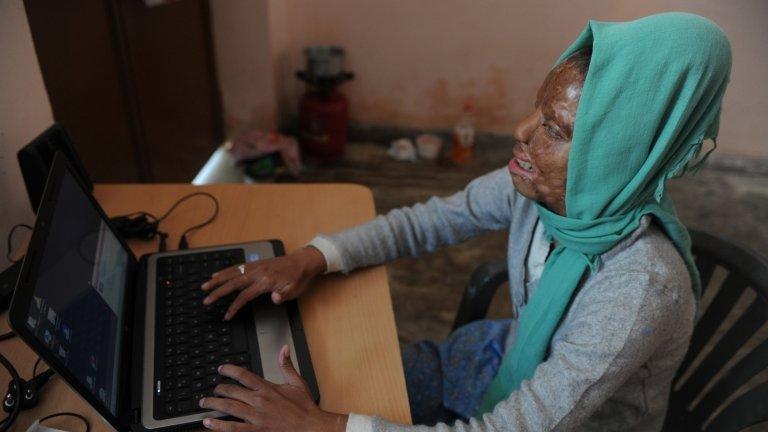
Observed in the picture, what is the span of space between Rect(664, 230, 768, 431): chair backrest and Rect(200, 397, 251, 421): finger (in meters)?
0.78

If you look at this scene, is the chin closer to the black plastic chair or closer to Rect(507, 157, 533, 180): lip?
Rect(507, 157, 533, 180): lip

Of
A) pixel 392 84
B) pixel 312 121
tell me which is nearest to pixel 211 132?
pixel 312 121

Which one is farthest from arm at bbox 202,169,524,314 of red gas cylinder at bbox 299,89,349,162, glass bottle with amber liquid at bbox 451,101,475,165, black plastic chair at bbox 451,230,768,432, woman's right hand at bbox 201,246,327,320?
glass bottle with amber liquid at bbox 451,101,475,165

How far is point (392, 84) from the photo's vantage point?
127 inches

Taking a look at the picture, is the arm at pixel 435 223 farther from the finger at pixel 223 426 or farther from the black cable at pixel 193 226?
the finger at pixel 223 426

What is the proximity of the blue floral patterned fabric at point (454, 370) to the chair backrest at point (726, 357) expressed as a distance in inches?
14.2

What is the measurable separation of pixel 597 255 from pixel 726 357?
379mm

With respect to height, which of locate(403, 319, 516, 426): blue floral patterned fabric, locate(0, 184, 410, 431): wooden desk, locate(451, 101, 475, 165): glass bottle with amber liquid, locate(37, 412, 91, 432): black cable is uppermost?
locate(0, 184, 410, 431): wooden desk

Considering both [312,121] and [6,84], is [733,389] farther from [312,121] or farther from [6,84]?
[312,121]

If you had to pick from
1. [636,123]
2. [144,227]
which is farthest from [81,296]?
[636,123]

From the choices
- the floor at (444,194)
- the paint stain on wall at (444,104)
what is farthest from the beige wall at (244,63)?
the paint stain on wall at (444,104)

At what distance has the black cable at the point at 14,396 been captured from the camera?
2.30 ft

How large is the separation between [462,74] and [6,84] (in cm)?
253

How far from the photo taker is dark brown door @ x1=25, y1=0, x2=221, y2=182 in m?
1.56
